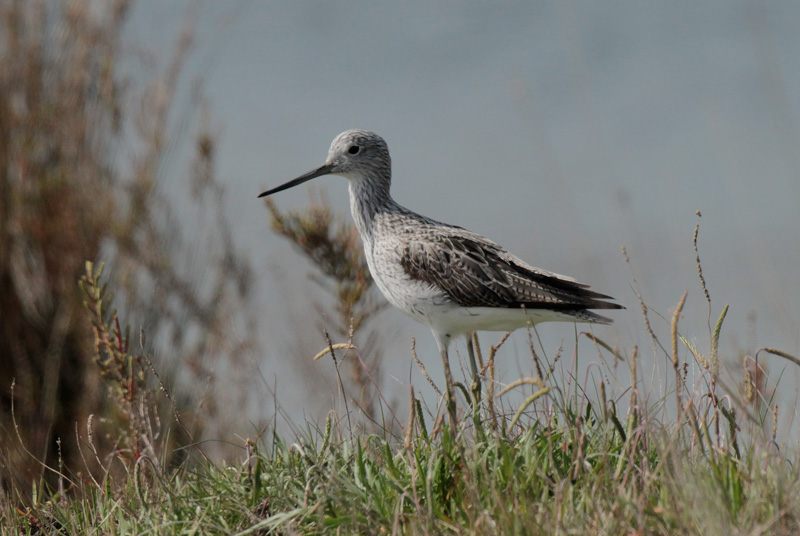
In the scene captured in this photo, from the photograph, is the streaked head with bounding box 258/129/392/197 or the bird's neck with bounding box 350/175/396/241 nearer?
the bird's neck with bounding box 350/175/396/241

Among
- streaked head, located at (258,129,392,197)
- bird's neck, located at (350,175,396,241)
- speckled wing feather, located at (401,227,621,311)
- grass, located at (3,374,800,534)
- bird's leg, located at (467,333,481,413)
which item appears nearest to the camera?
grass, located at (3,374,800,534)

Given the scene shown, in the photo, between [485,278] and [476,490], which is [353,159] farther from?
[476,490]

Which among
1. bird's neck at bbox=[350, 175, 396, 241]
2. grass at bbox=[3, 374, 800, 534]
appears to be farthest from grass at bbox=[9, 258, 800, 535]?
bird's neck at bbox=[350, 175, 396, 241]

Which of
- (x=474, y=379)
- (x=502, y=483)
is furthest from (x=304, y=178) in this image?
(x=502, y=483)

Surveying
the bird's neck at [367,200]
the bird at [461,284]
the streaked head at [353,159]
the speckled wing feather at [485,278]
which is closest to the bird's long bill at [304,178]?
the streaked head at [353,159]

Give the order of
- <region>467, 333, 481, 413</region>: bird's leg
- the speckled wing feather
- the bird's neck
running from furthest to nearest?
Answer: the bird's neck, the speckled wing feather, <region>467, 333, 481, 413</region>: bird's leg

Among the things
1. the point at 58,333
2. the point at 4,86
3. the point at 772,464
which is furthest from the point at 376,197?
the point at 4,86

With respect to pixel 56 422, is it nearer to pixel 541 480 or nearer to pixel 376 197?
pixel 376 197

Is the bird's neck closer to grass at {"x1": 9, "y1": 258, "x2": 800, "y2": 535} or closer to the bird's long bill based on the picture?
the bird's long bill

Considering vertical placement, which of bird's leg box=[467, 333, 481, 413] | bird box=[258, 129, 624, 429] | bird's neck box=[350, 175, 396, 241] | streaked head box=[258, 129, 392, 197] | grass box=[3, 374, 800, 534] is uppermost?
streaked head box=[258, 129, 392, 197]

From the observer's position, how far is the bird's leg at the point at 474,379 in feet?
12.2

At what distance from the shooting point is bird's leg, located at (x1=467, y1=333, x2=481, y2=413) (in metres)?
3.72

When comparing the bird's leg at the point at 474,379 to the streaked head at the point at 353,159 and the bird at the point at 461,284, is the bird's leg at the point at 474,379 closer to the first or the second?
the bird at the point at 461,284

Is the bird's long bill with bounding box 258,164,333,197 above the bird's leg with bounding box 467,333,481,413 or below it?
above
